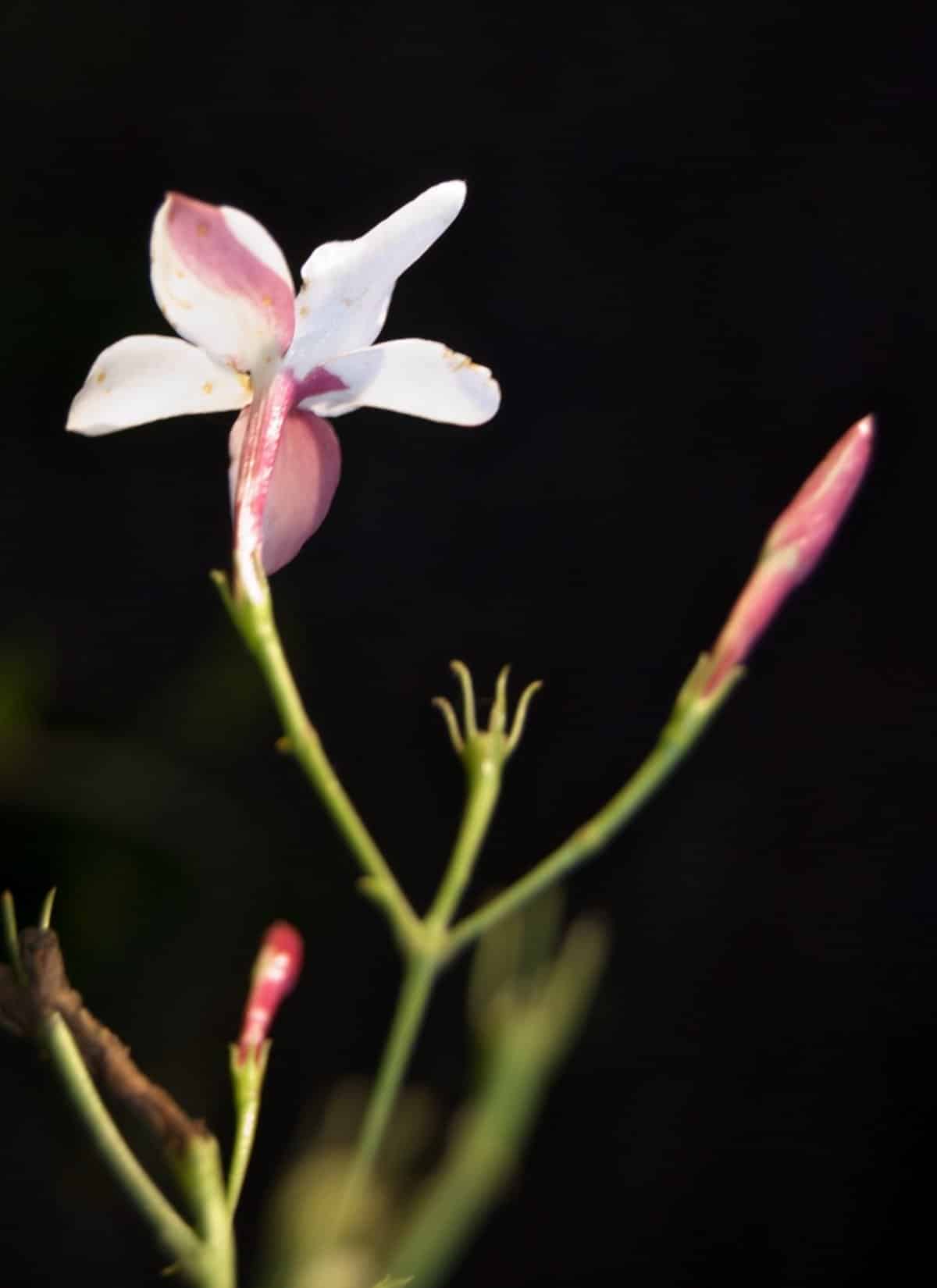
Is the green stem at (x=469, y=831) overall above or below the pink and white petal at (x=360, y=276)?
below

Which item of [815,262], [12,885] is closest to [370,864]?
[12,885]

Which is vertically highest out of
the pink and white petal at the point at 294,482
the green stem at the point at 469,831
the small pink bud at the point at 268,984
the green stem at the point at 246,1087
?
the pink and white petal at the point at 294,482

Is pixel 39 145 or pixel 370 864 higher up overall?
pixel 39 145

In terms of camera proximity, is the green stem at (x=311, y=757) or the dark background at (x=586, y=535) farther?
the dark background at (x=586, y=535)

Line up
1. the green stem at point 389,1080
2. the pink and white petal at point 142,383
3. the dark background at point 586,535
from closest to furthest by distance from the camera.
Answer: the green stem at point 389,1080 < the pink and white petal at point 142,383 < the dark background at point 586,535

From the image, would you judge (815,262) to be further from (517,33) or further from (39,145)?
(39,145)

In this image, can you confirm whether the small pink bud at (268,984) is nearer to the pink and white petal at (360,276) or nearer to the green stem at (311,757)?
the green stem at (311,757)

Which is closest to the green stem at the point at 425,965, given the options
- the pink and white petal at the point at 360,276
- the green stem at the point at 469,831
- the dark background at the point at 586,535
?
the green stem at the point at 469,831
